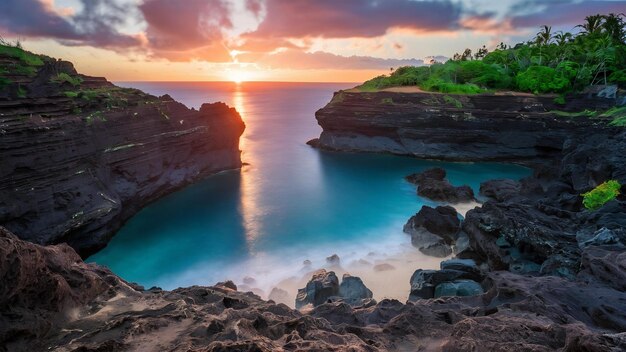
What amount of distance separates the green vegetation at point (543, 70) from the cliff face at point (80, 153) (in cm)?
2459

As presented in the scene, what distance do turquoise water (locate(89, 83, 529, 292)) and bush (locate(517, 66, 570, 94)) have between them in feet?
28.8

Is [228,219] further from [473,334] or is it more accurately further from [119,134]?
[473,334]

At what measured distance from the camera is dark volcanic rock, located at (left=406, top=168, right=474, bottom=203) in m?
23.6

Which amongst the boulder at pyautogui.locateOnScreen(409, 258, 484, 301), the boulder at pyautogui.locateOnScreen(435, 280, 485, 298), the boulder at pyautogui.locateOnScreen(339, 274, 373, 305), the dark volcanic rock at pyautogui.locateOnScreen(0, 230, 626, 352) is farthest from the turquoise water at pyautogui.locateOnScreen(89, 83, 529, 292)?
the dark volcanic rock at pyautogui.locateOnScreen(0, 230, 626, 352)

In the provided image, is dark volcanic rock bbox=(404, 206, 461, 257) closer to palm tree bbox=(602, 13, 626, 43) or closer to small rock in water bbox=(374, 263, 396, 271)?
small rock in water bbox=(374, 263, 396, 271)

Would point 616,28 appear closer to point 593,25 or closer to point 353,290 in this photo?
point 593,25

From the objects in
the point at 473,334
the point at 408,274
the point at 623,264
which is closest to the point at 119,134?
the point at 408,274

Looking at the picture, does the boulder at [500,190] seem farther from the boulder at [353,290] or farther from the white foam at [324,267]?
the boulder at [353,290]

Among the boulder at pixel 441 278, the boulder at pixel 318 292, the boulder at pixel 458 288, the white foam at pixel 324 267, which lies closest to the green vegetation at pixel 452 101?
the white foam at pixel 324 267

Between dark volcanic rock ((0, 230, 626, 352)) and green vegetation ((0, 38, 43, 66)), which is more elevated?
green vegetation ((0, 38, 43, 66))

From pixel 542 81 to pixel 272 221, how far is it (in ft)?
98.7

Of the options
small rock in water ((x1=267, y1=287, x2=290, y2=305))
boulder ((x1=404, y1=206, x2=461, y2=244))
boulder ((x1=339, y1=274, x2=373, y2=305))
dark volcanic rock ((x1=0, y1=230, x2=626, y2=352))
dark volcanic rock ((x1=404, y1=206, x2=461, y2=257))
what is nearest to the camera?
dark volcanic rock ((x1=0, y1=230, x2=626, y2=352))

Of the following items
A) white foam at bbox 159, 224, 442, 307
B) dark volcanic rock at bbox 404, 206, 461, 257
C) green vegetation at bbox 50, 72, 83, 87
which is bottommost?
white foam at bbox 159, 224, 442, 307

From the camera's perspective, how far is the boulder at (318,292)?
12562 mm
